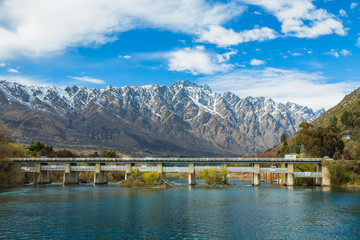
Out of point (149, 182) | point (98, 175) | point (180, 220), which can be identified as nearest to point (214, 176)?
point (149, 182)

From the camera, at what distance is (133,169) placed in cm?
15275

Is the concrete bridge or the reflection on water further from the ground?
the concrete bridge

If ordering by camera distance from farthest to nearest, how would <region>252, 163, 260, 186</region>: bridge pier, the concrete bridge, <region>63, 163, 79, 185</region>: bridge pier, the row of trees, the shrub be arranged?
1. <region>63, 163, 79, 185</region>: bridge pier
2. the row of trees
3. <region>252, 163, 260, 186</region>: bridge pier
4. the shrub
5. the concrete bridge

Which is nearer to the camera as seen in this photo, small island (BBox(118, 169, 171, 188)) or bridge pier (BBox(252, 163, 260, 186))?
small island (BBox(118, 169, 171, 188))

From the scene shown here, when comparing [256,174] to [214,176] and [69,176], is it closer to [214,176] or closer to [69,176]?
[214,176]

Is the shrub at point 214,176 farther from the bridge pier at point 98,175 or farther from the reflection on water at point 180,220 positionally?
the reflection on water at point 180,220

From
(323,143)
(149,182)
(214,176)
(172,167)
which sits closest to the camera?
(149,182)

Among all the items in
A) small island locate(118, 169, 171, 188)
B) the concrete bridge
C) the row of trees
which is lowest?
small island locate(118, 169, 171, 188)

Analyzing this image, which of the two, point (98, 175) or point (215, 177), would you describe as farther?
point (98, 175)

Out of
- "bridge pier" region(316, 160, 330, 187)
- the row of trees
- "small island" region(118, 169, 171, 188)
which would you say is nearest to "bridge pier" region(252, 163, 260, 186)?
"bridge pier" region(316, 160, 330, 187)

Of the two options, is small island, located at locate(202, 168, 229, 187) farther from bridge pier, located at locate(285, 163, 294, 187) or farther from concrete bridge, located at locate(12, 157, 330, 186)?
bridge pier, located at locate(285, 163, 294, 187)

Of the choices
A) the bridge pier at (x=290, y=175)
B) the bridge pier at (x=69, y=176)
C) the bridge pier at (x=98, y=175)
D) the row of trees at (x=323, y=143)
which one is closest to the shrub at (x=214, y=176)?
the bridge pier at (x=290, y=175)

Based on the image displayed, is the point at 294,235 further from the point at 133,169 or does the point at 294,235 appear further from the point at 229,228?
the point at 133,169

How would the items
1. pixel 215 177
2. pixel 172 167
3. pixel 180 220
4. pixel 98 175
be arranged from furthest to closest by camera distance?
pixel 98 175 → pixel 172 167 → pixel 215 177 → pixel 180 220
